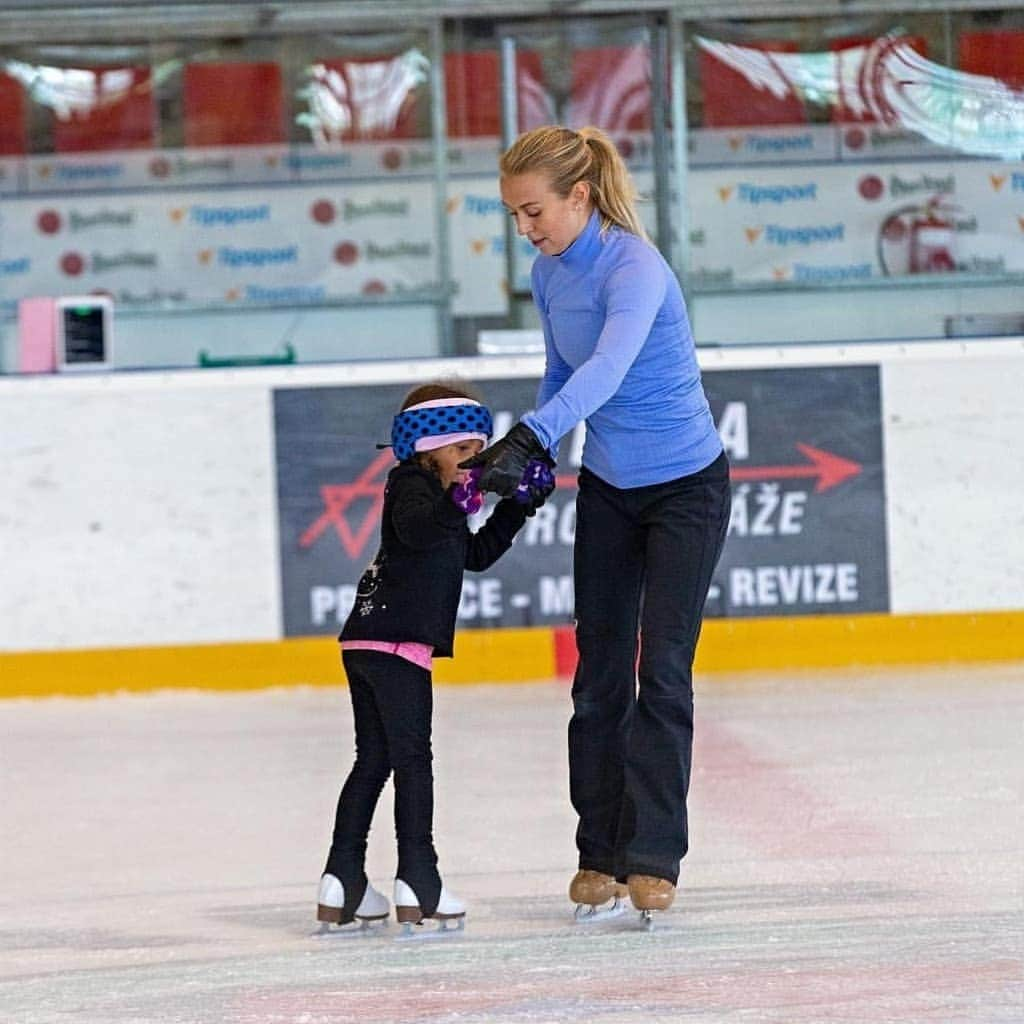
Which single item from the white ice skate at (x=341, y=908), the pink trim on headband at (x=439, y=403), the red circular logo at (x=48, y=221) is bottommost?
the white ice skate at (x=341, y=908)

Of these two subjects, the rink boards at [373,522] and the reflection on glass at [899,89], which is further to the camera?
the reflection on glass at [899,89]

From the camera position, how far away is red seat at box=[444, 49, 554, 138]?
25.9ft

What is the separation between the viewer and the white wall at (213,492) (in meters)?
6.89

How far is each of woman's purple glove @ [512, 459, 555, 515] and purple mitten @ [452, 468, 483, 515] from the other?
6 cm

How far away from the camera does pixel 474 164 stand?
7977 mm

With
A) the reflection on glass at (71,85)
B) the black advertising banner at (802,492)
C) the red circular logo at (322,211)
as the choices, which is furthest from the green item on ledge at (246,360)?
the black advertising banner at (802,492)

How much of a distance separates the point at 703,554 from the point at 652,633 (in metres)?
0.15

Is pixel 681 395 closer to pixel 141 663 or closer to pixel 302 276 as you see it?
pixel 141 663

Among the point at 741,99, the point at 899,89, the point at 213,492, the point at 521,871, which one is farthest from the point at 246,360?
the point at 521,871

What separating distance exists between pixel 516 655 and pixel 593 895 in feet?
11.7

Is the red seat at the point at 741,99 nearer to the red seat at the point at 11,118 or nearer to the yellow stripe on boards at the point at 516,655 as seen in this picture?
the yellow stripe on boards at the point at 516,655

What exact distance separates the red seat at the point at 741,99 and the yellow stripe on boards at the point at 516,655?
2017 millimetres

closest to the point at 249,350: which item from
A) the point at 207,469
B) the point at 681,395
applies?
→ the point at 207,469

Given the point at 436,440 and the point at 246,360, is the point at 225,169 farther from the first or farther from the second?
the point at 436,440
